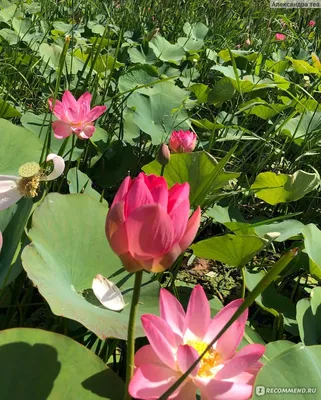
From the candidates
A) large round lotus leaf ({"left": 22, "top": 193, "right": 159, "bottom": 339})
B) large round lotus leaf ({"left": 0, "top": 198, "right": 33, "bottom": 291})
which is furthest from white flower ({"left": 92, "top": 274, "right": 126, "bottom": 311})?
large round lotus leaf ({"left": 0, "top": 198, "right": 33, "bottom": 291})

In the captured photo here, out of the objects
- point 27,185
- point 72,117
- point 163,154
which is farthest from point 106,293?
point 72,117

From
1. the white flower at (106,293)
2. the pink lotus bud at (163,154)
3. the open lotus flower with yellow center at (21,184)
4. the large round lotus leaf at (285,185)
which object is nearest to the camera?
the white flower at (106,293)

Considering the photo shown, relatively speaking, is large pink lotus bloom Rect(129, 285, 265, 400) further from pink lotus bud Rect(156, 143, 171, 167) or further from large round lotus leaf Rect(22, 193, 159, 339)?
pink lotus bud Rect(156, 143, 171, 167)

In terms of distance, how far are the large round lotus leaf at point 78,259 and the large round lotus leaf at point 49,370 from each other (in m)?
0.07

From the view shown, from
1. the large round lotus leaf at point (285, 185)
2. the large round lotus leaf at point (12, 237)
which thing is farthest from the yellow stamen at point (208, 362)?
the large round lotus leaf at point (285, 185)

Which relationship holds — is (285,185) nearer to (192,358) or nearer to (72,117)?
(72,117)

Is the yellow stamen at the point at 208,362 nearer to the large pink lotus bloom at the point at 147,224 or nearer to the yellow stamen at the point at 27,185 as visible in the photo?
the large pink lotus bloom at the point at 147,224

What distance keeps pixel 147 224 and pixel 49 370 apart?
0.58ft

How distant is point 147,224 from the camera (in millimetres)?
438

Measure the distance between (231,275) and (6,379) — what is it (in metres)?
0.84

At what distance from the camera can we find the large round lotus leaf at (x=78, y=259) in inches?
23.2

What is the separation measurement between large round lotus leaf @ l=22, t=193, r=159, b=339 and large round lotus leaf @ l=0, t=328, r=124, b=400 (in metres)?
0.07

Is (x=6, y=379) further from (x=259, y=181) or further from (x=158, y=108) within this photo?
(x=158, y=108)

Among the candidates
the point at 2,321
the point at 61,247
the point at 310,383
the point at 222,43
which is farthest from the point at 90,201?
the point at 222,43
